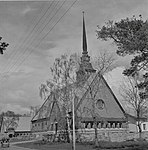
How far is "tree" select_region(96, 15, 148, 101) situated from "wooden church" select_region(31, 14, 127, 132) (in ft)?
36.1

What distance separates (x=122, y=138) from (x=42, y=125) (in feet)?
94.1

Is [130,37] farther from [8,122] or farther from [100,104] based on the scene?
[8,122]

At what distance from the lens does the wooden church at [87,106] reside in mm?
37125

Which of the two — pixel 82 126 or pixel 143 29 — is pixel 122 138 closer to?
pixel 82 126

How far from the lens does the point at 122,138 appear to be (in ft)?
160

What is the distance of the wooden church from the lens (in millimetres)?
37125

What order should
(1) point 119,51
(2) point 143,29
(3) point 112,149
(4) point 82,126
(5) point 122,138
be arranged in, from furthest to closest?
(4) point 82,126 → (5) point 122,138 → (3) point 112,149 → (1) point 119,51 → (2) point 143,29

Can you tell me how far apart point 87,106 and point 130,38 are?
32.5 meters

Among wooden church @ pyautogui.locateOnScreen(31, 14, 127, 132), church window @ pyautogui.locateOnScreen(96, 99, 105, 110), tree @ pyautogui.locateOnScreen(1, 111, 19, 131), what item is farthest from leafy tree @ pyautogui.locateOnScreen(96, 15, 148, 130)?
tree @ pyautogui.locateOnScreen(1, 111, 19, 131)

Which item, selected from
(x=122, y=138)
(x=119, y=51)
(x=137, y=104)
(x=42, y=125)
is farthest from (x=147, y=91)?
(x=42, y=125)

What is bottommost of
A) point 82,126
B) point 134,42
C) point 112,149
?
point 112,149

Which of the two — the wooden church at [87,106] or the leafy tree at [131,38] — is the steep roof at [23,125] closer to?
the wooden church at [87,106]

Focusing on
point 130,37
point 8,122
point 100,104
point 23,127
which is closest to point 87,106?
point 100,104

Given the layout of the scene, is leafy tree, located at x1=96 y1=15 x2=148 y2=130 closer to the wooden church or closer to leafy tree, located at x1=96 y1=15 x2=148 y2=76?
leafy tree, located at x1=96 y1=15 x2=148 y2=76
